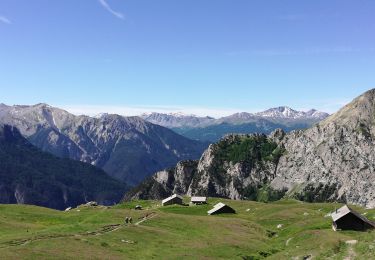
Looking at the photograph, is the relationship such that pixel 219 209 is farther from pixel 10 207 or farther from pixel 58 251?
pixel 58 251

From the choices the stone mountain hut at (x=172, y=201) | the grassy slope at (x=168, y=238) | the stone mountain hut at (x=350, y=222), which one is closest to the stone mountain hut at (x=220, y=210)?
the grassy slope at (x=168, y=238)

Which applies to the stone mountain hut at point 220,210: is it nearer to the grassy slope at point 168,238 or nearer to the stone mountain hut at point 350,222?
the grassy slope at point 168,238

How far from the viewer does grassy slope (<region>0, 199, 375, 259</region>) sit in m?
61.5

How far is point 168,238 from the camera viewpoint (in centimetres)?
8094

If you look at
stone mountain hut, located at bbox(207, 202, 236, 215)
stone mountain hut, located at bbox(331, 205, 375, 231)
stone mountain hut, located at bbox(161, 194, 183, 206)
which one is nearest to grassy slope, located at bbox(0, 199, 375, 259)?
stone mountain hut, located at bbox(331, 205, 375, 231)

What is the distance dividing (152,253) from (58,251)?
44.4 feet

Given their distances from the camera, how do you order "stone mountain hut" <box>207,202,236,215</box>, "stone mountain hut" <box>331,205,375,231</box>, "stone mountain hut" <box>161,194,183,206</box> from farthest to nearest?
"stone mountain hut" <box>161,194,183,206</box> → "stone mountain hut" <box>207,202,236,215</box> → "stone mountain hut" <box>331,205,375,231</box>

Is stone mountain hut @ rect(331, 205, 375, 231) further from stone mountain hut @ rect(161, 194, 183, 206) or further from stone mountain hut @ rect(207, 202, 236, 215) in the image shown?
stone mountain hut @ rect(161, 194, 183, 206)

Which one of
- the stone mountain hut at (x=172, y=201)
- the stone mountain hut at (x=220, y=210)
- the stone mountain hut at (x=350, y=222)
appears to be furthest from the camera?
A: the stone mountain hut at (x=172, y=201)

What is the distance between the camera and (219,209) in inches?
5472

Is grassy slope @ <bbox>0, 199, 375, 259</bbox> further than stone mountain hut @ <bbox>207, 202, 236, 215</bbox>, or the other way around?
stone mountain hut @ <bbox>207, 202, 236, 215</bbox>

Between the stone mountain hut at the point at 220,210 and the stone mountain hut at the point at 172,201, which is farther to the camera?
the stone mountain hut at the point at 172,201

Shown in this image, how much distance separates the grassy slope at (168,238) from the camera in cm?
6147

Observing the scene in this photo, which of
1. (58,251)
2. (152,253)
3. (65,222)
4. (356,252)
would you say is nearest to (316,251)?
(356,252)
